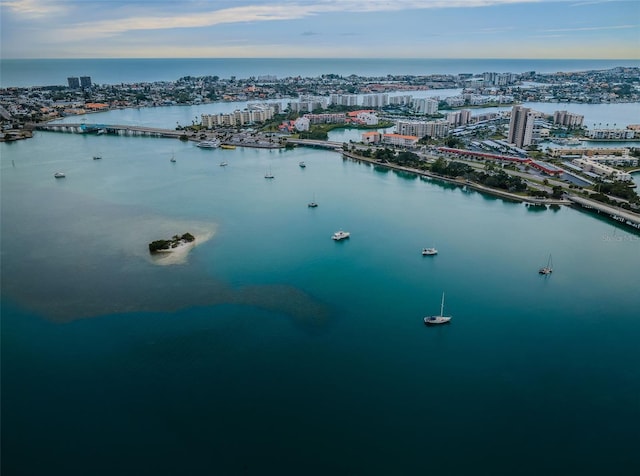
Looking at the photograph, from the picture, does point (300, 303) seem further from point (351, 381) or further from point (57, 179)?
point (57, 179)

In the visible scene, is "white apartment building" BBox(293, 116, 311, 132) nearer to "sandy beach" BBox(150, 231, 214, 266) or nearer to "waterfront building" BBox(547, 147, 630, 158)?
"waterfront building" BBox(547, 147, 630, 158)

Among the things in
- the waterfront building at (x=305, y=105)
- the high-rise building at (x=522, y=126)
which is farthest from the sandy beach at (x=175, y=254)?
the waterfront building at (x=305, y=105)

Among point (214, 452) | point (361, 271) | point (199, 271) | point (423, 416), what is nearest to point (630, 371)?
point (423, 416)

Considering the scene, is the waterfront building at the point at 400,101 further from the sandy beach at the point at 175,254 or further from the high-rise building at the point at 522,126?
the sandy beach at the point at 175,254

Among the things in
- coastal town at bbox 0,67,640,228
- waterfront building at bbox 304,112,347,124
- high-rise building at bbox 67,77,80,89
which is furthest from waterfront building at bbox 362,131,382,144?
high-rise building at bbox 67,77,80,89

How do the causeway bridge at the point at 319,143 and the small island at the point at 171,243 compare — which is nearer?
the small island at the point at 171,243
